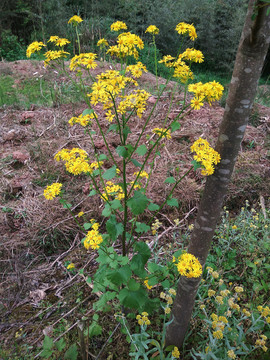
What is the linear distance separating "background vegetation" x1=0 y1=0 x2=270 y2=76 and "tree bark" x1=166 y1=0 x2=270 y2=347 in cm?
905

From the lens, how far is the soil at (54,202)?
1.92m

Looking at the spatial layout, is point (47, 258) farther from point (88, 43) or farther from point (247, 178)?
point (88, 43)

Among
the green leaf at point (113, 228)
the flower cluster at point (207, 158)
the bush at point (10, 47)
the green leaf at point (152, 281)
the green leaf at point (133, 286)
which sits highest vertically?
the flower cluster at point (207, 158)

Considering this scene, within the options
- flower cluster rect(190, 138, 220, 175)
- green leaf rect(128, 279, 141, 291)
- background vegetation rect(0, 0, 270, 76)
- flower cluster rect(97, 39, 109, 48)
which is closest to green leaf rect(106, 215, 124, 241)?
green leaf rect(128, 279, 141, 291)

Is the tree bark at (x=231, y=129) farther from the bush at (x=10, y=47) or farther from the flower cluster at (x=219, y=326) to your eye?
the bush at (x=10, y=47)

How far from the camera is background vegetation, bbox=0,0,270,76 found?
30.8 ft

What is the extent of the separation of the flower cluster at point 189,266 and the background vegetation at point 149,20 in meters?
9.25

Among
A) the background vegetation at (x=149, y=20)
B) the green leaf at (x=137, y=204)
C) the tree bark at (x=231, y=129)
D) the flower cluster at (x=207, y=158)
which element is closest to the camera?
the tree bark at (x=231, y=129)

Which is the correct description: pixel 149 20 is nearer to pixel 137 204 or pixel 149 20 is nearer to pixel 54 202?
pixel 54 202

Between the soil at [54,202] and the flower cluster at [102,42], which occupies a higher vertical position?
the flower cluster at [102,42]

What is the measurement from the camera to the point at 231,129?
113cm

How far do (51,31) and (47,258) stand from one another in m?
9.93

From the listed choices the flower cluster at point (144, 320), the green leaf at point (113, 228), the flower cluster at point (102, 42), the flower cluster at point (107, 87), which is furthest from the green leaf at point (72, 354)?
the flower cluster at point (102, 42)

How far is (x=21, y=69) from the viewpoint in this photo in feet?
20.7
